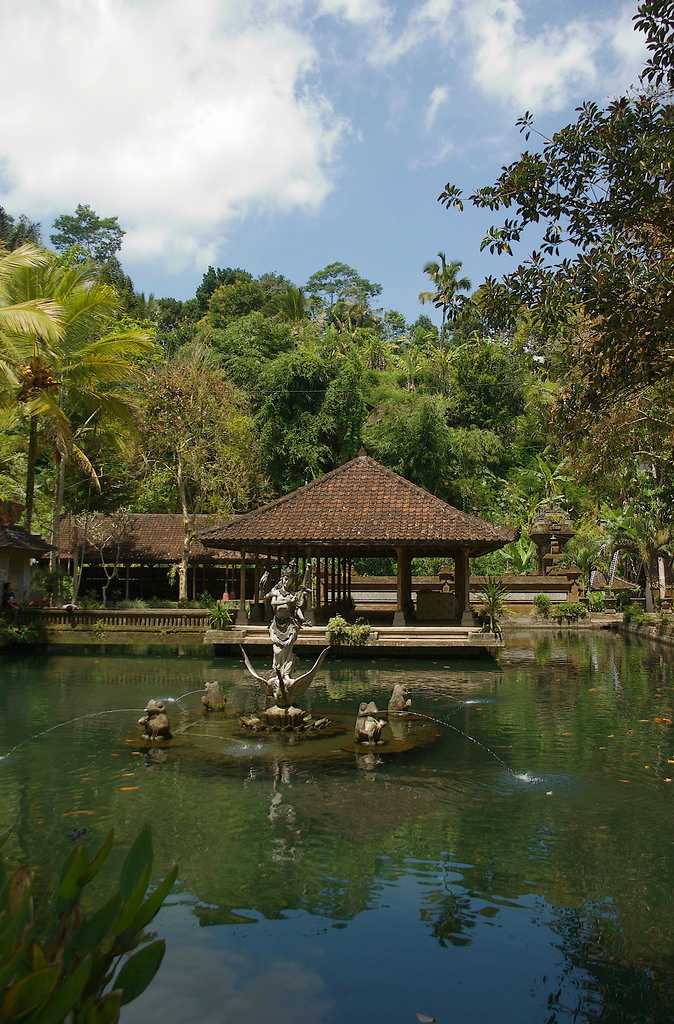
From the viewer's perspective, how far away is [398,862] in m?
6.47

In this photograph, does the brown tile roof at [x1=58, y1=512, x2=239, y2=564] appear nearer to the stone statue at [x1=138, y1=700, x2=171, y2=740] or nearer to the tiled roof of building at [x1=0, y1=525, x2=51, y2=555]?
the tiled roof of building at [x1=0, y1=525, x2=51, y2=555]

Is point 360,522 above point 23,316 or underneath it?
underneath

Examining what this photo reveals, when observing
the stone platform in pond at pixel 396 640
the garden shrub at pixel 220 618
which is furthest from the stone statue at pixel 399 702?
the garden shrub at pixel 220 618

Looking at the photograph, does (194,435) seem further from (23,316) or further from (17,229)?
(17,229)

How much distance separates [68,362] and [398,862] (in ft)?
72.0

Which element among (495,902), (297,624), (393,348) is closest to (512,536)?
(297,624)

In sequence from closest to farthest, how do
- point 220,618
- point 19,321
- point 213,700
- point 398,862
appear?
point 398,862
point 213,700
point 19,321
point 220,618

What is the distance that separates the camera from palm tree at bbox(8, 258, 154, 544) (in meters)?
24.0

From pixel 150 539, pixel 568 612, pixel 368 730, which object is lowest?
pixel 368 730

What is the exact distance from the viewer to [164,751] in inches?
401

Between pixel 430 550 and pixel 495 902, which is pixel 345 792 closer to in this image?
pixel 495 902

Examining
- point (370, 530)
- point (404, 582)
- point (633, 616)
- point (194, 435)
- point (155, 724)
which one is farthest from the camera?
point (194, 435)

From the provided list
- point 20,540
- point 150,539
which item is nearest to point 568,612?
point 150,539

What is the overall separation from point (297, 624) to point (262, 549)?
12.9 m
